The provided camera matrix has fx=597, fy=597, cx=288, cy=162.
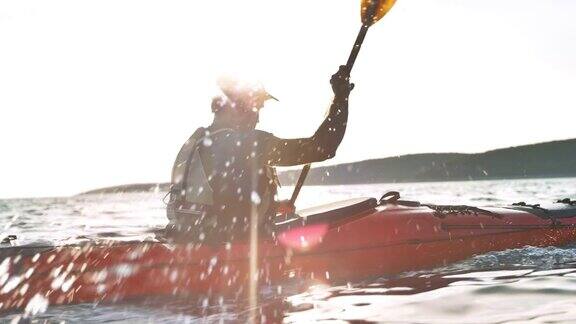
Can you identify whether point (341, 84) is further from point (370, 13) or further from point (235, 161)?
point (370, 13)

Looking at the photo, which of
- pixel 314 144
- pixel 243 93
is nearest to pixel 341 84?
pixel 314 144

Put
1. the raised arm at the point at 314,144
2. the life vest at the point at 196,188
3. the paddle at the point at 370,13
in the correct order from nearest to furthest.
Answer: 1. the raised arm at the point at 314,144
2. the life vest at the point at 196,188
3. the paddle at the point at 370,13

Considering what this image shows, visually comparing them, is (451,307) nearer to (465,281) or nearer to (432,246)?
(465,281)

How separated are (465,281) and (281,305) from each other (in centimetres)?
159

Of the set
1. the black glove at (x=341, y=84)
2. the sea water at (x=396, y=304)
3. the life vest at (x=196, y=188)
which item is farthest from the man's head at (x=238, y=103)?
the sea water at (x=396, y=304)

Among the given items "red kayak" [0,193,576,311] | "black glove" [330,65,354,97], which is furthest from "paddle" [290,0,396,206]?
"red kayak" [0,193,576,311]

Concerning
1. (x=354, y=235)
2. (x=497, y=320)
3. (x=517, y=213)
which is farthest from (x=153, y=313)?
(x=517, y=213)

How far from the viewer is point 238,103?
4.79 metres

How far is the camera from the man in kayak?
4570 mm

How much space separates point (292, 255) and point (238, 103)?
1.38 meters

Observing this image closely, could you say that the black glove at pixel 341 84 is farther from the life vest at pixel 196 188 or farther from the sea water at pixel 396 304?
the sea water at pixel 396 304

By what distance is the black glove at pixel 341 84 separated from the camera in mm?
4758

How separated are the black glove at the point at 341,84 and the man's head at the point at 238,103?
542 mm

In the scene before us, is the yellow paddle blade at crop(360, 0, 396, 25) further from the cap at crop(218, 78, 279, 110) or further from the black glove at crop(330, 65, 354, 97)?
the cap at crop(218, 78, 279, 110)
